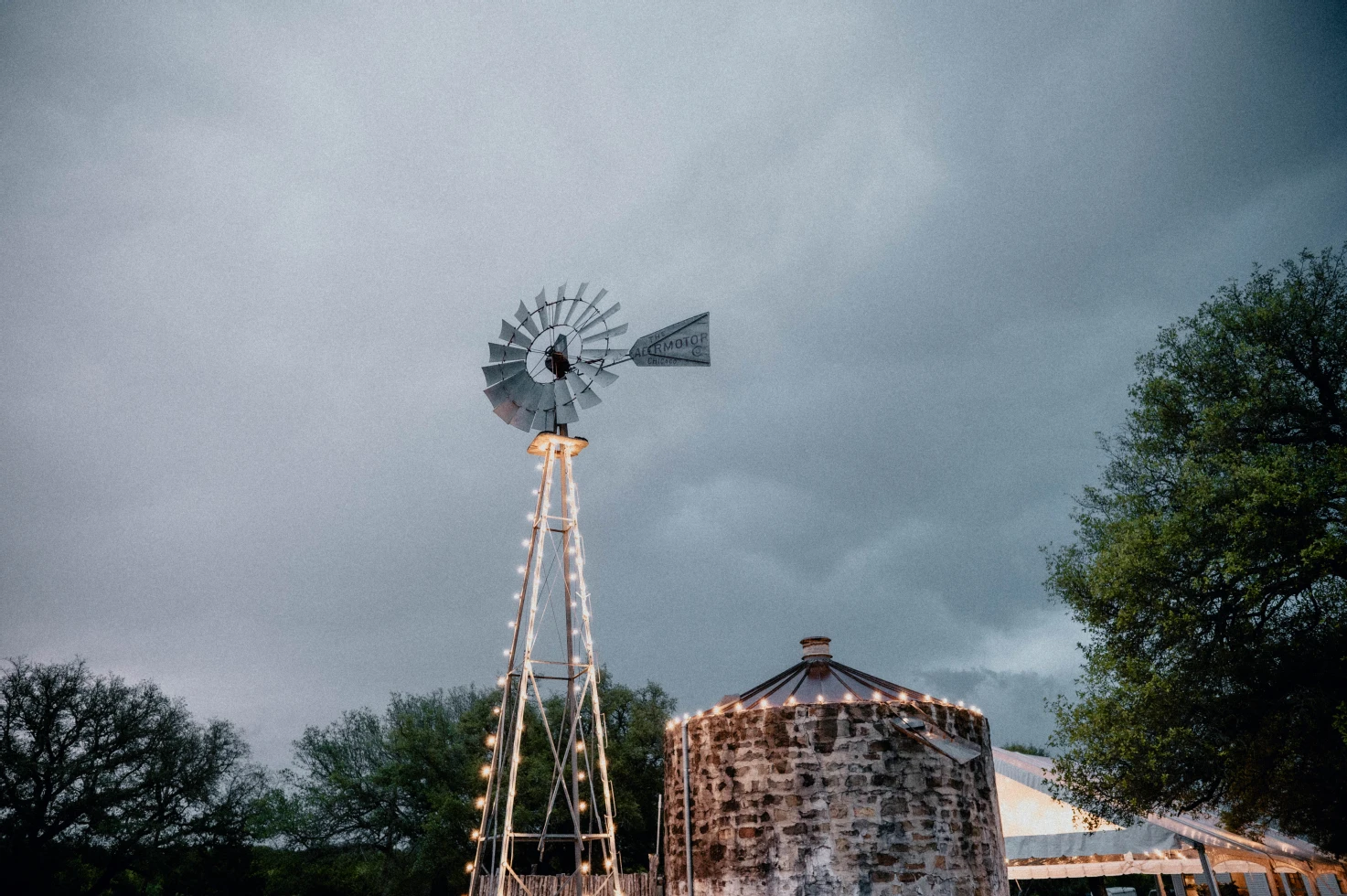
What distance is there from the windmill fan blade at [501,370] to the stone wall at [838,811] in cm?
669

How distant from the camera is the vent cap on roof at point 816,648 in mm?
13273

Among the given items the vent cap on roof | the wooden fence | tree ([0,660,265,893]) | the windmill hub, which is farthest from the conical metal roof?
tree ([0,660,265,893])

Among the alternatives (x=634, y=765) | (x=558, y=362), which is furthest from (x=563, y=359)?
(x=634, y=765)

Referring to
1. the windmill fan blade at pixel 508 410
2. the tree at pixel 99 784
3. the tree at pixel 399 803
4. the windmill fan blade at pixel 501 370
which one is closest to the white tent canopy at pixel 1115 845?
the windmill fan blade at pixel 508 410

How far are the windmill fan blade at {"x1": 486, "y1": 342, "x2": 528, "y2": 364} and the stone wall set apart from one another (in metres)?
6.96

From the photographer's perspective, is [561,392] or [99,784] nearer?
[561,392]

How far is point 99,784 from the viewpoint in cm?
2356

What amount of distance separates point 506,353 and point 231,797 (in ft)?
68.8

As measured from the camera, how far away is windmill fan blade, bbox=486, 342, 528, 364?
45.9ft

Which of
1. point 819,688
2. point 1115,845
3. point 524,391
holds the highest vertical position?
point 524,391

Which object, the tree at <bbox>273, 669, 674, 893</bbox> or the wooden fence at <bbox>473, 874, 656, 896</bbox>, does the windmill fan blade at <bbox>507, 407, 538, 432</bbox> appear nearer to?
the wooden fence at <bbox>473, 874, 656, 896</bbox>

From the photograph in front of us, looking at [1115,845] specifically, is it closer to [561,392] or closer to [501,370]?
[561,392]

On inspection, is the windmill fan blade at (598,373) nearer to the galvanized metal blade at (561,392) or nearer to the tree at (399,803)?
the galvanized metal blade at (561,392)

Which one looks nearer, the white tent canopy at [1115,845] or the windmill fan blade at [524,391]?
the white tent canopy at [1115,845]
